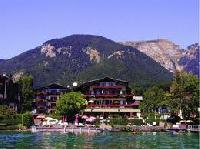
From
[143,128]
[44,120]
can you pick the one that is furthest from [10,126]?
[143,128]

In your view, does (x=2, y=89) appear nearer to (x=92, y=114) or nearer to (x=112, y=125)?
(x=92, y=114)

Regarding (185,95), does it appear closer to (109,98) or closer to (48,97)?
(109,98)

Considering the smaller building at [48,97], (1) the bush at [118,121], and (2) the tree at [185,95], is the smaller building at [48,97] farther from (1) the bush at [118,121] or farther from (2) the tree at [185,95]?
(2) the tree at [185,95]

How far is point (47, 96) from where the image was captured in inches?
5827

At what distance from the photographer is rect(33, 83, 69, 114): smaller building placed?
14712 centimetres

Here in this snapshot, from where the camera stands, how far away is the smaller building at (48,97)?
483 ft

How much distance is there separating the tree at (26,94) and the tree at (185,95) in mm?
38480

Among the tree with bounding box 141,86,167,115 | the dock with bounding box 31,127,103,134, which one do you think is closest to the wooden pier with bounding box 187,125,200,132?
the dock with bounding box 31,127,103,134

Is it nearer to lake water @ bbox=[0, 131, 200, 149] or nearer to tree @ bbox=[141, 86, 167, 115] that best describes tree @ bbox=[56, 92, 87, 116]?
tree @ bbox=[141, 86, 167, 115]

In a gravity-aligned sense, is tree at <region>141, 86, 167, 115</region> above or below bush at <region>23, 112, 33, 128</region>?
above

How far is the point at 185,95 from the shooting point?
10481 cm

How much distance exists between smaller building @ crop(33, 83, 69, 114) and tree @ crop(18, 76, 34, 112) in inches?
596

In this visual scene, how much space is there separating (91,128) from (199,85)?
78.1 feet

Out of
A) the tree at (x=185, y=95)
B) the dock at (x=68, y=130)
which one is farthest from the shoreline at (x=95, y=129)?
the tree at (x=185, y=95)
